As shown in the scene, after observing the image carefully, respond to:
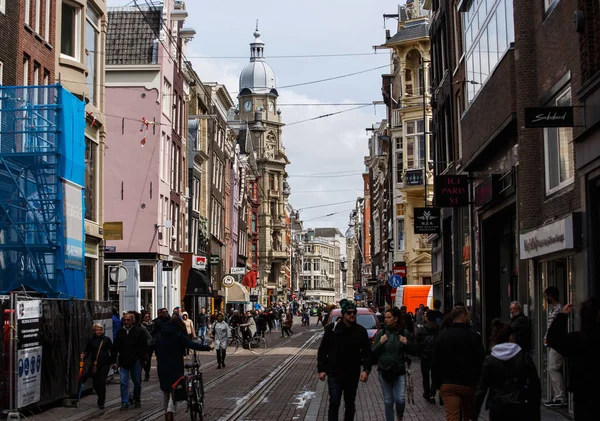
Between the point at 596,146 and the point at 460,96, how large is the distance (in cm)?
1772

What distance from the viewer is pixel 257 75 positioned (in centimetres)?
13612

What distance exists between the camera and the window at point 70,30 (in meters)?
30.3

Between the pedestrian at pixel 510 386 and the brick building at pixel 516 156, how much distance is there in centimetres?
641

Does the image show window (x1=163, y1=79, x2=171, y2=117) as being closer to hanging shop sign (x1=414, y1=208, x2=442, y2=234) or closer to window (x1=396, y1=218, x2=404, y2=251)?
hanging shop sign (x1=414, y1=208, x2=442, y2=234)

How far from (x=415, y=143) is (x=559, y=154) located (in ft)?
122

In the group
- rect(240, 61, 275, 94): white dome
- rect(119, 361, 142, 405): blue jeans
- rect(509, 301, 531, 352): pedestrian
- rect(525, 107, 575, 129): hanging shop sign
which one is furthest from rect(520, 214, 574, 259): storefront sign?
rect(240, 61, 275, 94): white dome

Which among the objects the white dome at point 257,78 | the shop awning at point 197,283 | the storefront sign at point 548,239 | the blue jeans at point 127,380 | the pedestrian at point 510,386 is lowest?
the blue jeans at point 127,380

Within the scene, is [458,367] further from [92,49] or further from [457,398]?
[92,49]

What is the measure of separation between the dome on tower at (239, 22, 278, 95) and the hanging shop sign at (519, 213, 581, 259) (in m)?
116

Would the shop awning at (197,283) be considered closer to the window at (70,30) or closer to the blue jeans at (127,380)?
the window at (70,30)

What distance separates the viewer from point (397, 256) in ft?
201

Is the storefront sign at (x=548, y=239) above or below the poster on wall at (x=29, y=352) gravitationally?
above

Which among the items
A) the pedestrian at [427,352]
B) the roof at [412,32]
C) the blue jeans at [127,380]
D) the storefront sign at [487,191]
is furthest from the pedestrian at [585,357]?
the roof at [412,32]

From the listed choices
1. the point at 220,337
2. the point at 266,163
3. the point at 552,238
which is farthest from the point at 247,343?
the point at 266,163
